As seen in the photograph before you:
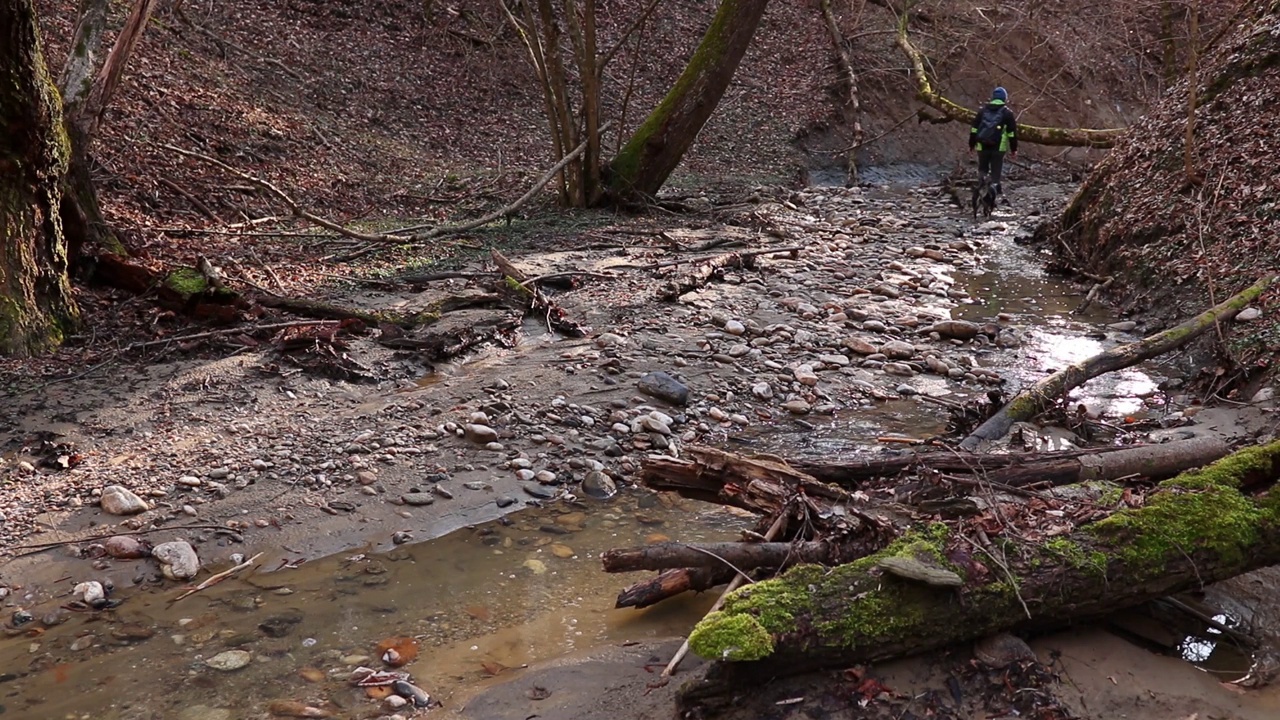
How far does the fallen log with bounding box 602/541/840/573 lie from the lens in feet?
12.0

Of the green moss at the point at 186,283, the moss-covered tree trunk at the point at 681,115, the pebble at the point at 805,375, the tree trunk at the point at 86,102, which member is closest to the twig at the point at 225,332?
the green moss at the point at 186,283

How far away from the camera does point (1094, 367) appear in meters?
6.33

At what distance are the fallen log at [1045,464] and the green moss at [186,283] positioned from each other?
15.9 feet

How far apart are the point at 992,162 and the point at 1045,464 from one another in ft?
35.7

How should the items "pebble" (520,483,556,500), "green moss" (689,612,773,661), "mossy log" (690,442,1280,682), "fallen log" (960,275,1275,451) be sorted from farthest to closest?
"fallen log" (960,275,1275,451) → "pebble" (520,483,556,500) → "mossy log" (690,442,1280,682) → "green moss" (689,612,773,661)

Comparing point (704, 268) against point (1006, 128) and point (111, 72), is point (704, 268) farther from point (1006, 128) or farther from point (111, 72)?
point (1006, 128)

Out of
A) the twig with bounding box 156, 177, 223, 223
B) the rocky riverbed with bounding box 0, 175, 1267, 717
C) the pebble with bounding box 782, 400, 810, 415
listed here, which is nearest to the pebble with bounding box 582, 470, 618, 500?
the rocky riverbed with bounding box 0, 175, 1267, 717

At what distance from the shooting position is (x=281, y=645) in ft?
13.4

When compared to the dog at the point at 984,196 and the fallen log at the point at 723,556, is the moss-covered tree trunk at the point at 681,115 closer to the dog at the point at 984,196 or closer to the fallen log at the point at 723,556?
the dog at the point at 984,196

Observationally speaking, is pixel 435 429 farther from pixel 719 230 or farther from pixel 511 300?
pixel 719 230

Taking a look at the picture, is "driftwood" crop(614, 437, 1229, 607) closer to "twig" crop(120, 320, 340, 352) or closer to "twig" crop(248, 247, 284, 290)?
"twig" crop(120, 320, 340, 352)

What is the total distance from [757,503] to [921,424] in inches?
108

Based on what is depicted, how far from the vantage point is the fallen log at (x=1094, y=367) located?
5.68 m

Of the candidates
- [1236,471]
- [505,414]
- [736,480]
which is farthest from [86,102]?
[1236,471]
